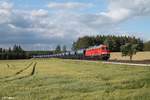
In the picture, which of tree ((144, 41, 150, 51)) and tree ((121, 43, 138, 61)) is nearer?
tree ((121, 43, 138, 61))

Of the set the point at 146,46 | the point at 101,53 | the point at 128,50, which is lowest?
the point at 101,53

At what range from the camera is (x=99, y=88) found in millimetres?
21719

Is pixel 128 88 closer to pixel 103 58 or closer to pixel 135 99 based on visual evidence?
pixel 135 99

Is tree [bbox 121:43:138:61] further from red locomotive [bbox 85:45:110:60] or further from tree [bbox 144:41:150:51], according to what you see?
tree [bbox 144:41:150:51]

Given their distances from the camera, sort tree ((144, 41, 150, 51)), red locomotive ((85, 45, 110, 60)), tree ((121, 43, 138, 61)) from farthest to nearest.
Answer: tree ((144, 41, 150, 51))
tree ((121, 43, 138, 61))
red locomotive ((85, 45, 110, 60))

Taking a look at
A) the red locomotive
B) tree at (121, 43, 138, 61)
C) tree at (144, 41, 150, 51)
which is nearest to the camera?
the red locomotive

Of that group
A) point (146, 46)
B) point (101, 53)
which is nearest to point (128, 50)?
point (101, 53)

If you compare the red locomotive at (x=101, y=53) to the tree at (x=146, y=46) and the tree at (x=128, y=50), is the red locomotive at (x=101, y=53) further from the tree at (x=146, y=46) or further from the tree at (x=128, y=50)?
the tree at (x=146, y=46)

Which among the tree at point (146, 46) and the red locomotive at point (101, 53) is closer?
the red locomotive at point (101, 53)

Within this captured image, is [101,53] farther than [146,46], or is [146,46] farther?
[146,46]

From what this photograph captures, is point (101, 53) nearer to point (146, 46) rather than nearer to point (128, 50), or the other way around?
point (128, 50)

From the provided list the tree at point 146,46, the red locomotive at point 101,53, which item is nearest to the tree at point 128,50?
the red locomotive at point 101,53

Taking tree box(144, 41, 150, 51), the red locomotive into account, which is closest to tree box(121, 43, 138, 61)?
the red locomotive

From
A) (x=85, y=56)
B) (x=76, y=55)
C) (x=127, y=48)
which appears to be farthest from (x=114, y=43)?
(x=127, y=48)
